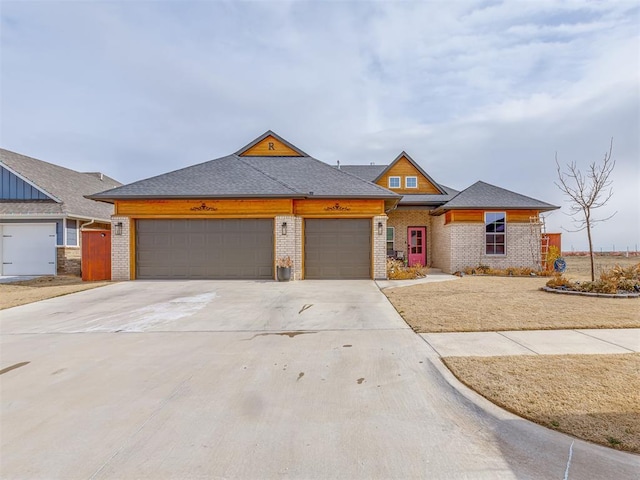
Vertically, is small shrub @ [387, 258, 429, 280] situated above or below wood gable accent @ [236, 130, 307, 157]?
below

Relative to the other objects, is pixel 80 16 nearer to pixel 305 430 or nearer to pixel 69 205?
pixel 69 205

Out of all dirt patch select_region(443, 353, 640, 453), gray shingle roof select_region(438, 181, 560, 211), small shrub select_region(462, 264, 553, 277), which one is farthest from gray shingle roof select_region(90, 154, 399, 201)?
dirt patch select_region(443, 353, 640, 453)

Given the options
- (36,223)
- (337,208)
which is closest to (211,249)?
(337,208)

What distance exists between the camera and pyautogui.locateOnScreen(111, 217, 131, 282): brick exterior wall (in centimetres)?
1320

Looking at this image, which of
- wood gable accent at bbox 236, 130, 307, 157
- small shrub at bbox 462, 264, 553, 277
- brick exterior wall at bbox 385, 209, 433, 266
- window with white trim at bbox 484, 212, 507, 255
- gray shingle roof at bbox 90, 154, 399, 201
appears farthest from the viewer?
brick exterior wall at bbox 385, 209, 433, 266

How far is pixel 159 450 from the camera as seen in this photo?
2.62 meters

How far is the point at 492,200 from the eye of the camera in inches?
637

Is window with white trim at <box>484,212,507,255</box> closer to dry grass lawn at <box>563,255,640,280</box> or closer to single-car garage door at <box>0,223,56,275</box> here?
dry grass lawn at <box>563,255,640,280</box>

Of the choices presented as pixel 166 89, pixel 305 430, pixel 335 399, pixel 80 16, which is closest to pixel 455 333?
pixel 335 399

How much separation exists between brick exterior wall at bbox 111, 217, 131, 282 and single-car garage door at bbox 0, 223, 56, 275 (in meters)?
4.89

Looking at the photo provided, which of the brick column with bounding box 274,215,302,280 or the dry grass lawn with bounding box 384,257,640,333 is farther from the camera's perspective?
the brick column with bounding box 274,215,302,280

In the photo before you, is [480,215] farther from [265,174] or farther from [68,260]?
[68,260]

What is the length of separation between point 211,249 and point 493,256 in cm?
1362

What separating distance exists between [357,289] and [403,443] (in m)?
8.26
